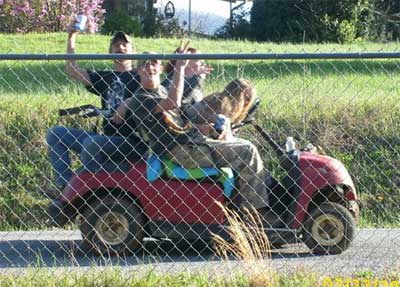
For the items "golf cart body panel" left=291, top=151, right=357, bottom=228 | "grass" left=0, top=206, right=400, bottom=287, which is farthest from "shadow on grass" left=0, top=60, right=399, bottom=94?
"grass" left=0, top=206, right=400, bottom=287

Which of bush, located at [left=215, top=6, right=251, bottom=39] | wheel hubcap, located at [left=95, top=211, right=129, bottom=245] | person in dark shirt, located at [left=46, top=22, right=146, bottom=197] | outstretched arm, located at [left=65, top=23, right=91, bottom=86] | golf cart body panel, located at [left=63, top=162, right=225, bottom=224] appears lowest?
bush, located at [left=215, top=6, right=251, bottom=39]

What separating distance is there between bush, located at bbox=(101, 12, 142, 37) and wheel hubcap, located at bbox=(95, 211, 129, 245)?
44.2ft

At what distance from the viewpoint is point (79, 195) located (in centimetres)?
767

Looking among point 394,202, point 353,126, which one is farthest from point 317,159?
point 353,126

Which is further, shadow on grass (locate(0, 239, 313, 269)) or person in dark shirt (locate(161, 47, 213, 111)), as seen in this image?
person in dark shirt (locate(161, 47, 213, 111))

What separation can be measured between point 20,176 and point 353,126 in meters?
3.79

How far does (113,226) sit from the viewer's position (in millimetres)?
7742

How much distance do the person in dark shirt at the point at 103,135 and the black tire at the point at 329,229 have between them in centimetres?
146

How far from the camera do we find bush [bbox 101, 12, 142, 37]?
21.1 m

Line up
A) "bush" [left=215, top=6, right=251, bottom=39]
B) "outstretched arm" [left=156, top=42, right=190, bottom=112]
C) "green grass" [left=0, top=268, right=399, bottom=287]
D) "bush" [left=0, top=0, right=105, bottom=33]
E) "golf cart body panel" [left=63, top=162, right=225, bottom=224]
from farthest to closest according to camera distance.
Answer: "bush" [left=215, top=6, right=251, bottom=39] < "bush" [left=0, top=0, right=105, bottom=33] < "golf cart body panel" [left=63, top=162, right=225, bottom=224] < "outstretched arm" [left=156, top=42, right=190, bottom=112] < "green grass" [left=0, top=268, right=399, bottom=287]

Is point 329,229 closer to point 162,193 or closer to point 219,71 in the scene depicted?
point 162,193

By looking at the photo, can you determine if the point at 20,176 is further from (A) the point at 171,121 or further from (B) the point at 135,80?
(A) the point at 171,121

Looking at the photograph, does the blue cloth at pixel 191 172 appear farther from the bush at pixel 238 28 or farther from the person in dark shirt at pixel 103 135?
the bush at pixel 238 28

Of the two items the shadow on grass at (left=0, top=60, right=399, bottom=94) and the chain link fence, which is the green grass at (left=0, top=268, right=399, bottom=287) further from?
the shadow on grass at (left=0, top=60, right=399, bottom=94)
